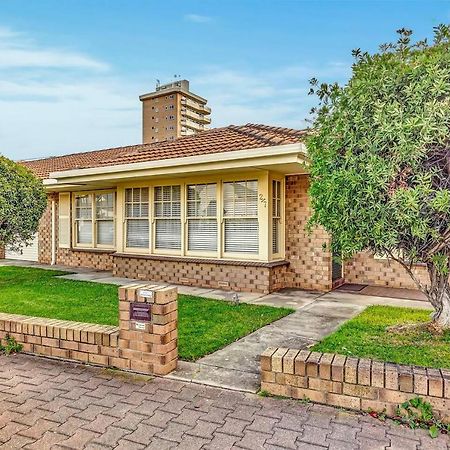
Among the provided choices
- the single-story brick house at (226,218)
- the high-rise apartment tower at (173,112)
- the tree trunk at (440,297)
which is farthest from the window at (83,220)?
the high-rise apartment tower at (173,112)

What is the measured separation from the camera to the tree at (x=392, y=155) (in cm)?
395

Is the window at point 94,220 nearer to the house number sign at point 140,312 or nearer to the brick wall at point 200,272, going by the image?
the brick wall at point 200,272

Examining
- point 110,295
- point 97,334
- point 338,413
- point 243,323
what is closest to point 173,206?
point 110,295

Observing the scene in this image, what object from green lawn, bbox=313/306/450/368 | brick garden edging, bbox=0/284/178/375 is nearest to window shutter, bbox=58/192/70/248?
brick garden edging, bbox=0/284/178/375

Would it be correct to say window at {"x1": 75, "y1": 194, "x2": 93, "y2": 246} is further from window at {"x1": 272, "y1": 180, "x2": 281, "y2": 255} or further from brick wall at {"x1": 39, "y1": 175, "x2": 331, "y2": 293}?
window at {"x1": 272, "y1": 180, "x2": 281, "y2": 255}

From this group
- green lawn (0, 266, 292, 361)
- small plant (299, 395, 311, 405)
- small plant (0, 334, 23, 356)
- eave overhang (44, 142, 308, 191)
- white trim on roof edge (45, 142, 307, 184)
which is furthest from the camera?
eave overhang (44, 142, 308, 191)

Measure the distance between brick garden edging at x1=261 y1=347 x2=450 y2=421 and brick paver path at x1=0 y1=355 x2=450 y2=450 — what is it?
4.7 inches

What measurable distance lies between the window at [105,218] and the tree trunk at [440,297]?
33.4 ft

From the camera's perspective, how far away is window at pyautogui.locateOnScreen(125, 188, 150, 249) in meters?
10.8

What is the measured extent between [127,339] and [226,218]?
557cm

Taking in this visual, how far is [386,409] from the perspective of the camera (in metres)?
3.13

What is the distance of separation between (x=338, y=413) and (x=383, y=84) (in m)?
3.34

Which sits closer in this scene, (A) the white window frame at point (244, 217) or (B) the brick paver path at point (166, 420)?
(B) the brick paver path at point (166, 420)

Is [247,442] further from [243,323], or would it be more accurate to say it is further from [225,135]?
[225,135]
